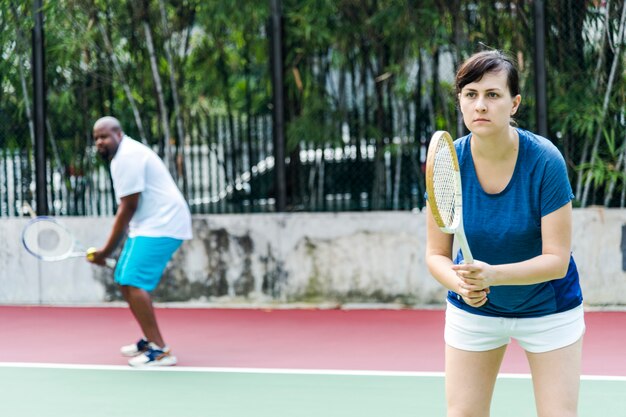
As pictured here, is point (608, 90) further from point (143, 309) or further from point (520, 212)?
point (520, 212)

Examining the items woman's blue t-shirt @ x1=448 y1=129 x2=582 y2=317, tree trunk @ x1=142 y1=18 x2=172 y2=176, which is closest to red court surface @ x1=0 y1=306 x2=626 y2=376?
tree trunk @ x1=142 y1=18 x2=172 y2=176

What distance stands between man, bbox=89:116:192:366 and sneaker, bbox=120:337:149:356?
4cm

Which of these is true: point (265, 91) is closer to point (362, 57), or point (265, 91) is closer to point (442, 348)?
point (362, 57)

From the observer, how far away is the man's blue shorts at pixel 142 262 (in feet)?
24.9

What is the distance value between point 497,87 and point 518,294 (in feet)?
2.25

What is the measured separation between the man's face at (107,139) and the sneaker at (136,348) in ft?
4.27

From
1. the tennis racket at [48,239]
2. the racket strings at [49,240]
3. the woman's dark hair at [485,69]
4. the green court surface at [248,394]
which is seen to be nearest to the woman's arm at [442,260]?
the woman's dark hair at [485,69]

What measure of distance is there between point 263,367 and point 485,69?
4338 millimetres

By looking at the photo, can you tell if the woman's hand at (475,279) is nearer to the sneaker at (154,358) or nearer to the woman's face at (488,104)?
the woman's face at (488,104)

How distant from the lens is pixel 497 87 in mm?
3529

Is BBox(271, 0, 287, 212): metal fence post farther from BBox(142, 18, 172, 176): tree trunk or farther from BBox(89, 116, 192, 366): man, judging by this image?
BBox(89, 116, 192, 366): man

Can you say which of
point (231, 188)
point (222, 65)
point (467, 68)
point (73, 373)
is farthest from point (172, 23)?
point (467, 68)

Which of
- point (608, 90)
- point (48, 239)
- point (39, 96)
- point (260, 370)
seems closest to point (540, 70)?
point (608, 90)

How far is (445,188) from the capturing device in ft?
11.3
